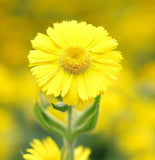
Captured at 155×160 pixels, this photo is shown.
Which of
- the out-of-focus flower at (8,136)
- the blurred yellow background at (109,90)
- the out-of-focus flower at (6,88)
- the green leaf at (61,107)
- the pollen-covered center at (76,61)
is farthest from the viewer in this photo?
the out-of-focus flower at (6,88)

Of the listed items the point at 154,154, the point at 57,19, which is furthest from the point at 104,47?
the point at 57,19

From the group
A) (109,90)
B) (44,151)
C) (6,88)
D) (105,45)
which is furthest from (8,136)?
(105,45)

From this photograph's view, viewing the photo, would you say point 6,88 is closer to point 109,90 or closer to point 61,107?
point 109,90

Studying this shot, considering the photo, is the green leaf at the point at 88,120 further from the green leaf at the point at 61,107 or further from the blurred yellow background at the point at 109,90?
the blurred yellow background at the point at 109,90

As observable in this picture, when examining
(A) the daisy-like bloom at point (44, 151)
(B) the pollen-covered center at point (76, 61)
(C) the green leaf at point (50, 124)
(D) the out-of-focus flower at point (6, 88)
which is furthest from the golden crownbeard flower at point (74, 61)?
(D) the out-of-focus flower at point (6, 88)

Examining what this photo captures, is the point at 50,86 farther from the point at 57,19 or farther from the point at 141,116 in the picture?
the point at 57,19

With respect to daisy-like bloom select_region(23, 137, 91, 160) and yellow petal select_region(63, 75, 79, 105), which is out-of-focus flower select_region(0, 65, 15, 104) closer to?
daisy-like bloom select_region(23, 137, 91, 160)
